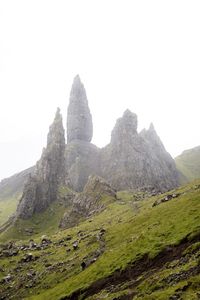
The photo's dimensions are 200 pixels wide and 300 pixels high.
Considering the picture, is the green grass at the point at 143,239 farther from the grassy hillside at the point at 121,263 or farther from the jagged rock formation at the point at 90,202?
the jagged rock formation at the point at 90,202

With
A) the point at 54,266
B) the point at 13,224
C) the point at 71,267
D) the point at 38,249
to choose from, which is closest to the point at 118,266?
the point at 71,267

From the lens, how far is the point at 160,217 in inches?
3593

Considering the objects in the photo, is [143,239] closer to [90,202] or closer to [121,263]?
[121,263]

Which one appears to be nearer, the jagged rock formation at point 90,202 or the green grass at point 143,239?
the green grass at point 143,239

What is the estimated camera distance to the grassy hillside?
55838 mm

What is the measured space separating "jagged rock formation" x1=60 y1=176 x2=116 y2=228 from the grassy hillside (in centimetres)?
4860

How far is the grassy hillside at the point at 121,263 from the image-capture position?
55838 mm

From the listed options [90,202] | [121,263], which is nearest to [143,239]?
[121,263]

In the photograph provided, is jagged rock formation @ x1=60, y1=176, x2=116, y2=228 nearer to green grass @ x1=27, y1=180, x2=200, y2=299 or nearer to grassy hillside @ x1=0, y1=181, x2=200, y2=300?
grassy hillside @ x1=0, y1=181, x2=200, y2=300

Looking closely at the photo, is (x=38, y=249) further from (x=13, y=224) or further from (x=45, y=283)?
(x=13, y=224)

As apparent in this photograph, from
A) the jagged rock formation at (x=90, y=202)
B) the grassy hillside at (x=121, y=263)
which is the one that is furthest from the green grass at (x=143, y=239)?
the jagged rock formation at (x=90, y=202)

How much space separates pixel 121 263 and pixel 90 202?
111 meters

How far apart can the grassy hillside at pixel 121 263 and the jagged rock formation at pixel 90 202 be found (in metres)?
48.6

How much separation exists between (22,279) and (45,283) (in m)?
9.18
